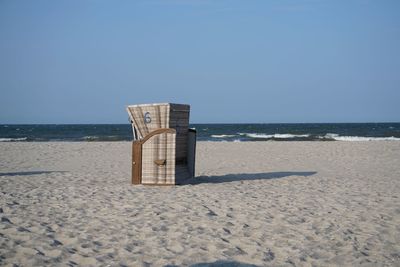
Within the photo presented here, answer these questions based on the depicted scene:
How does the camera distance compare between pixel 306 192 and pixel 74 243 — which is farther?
pixel 306 192

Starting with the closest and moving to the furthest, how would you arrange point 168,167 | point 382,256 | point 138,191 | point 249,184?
point 382,256 → point 138,191 → point 168,167 → point 249,184

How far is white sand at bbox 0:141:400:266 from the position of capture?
139 inches

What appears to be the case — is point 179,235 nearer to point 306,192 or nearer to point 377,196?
point 306,192

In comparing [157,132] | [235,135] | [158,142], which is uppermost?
[157,132]

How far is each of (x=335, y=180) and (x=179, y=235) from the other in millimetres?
5178

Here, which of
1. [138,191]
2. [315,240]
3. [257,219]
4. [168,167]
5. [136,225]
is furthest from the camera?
[168,167]

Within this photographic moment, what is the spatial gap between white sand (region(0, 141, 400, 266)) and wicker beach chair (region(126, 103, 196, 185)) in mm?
328

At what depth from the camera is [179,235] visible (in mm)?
4109

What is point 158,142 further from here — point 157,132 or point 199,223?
point 199,223

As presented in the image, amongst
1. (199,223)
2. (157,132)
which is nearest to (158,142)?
(157,132)

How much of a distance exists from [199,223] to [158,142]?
2.81m

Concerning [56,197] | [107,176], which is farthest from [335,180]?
[56,197]

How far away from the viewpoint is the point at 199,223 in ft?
14.9

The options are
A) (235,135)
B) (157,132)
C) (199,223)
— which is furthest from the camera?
(235,135)
